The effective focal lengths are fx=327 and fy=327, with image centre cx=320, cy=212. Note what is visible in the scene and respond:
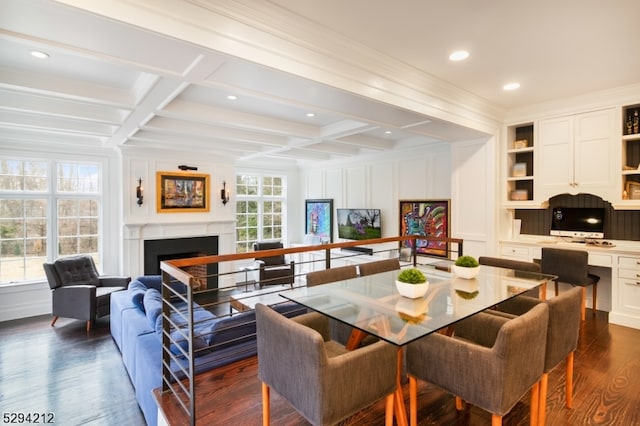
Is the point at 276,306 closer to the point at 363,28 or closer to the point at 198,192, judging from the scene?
the point at 363,28

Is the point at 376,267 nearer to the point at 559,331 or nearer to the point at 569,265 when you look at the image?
the point at 559,331

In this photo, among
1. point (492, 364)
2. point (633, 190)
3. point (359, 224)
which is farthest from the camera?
point (359, 224)

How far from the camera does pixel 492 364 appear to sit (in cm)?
146

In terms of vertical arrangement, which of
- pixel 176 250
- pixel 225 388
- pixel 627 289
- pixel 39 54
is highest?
pixel 39 54

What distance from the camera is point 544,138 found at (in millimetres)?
4250

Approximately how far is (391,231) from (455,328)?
4.12 meters

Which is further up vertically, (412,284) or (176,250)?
(412,284)

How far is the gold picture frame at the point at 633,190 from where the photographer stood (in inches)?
146

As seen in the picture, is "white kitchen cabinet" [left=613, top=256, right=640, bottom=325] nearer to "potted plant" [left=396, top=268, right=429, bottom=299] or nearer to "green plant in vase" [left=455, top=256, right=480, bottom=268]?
"green plant in vase" [left=455, top=256, right=480, bottom=268]

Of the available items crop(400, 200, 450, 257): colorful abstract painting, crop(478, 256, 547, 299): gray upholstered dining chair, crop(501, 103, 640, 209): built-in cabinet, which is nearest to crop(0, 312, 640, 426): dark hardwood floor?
crop(478, 256, 547, 299): gray upholstered dining chair

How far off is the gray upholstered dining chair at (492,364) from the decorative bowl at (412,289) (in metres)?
0.41

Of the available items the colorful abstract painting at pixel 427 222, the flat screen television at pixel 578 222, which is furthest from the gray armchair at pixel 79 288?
the flat screen television at pixel 578 222

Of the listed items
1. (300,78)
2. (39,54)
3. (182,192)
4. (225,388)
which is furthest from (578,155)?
(182,192)

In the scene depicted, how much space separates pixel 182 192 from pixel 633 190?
21.8 ft
